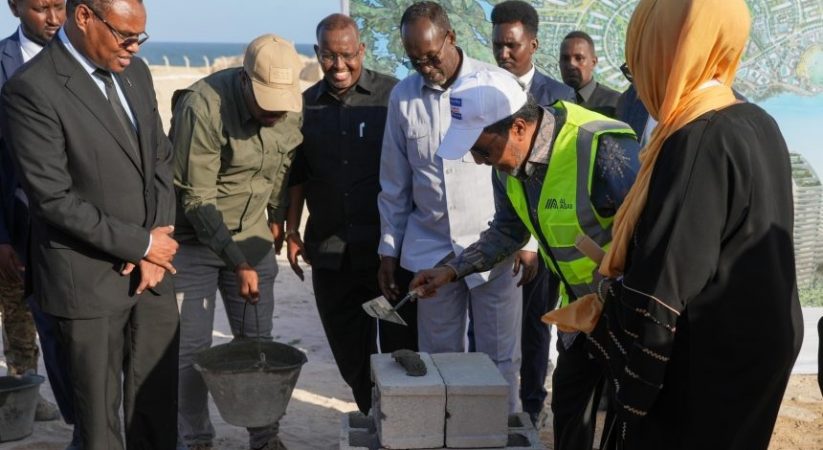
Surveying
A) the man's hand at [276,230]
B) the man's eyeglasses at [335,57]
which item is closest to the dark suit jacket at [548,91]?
the man's eyeglasses at [335,57]

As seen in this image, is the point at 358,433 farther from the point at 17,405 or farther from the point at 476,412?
the point at 17,405

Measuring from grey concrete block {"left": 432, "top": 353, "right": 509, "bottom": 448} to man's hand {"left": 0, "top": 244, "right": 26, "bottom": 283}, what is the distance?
235cm

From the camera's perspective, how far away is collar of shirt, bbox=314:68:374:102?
5387mm

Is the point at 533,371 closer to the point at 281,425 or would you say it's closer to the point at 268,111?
the point at 281,425

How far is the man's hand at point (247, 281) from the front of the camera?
4.96 metres

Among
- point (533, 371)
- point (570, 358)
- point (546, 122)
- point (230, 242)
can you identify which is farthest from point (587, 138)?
point (533, 371)

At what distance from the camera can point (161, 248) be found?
430 centimetres

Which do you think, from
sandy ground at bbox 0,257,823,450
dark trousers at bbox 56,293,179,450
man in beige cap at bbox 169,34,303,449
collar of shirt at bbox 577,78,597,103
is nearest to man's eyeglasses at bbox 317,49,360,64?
man in beige cap at bbox 169,34,303,449

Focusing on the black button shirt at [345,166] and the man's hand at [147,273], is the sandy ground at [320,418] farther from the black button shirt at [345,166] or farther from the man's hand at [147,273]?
the man's hand at [147,273]

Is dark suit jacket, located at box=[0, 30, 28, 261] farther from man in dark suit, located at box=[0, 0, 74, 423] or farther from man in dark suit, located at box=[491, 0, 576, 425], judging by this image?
man in dark suit, located at box=[491, 0, 576, 425]

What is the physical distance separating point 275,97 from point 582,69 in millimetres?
2568

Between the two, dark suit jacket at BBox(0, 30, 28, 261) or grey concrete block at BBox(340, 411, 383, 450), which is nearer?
grey concrete block at BBox(340, 411, 383, 450)

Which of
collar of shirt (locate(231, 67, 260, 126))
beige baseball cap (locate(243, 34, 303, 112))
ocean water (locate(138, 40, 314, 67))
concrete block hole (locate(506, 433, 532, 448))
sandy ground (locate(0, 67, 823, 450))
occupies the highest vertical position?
beige baseball cap (locate(243, 34, 303, 112))

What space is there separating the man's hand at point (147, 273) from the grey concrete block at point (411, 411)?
3.44ft
